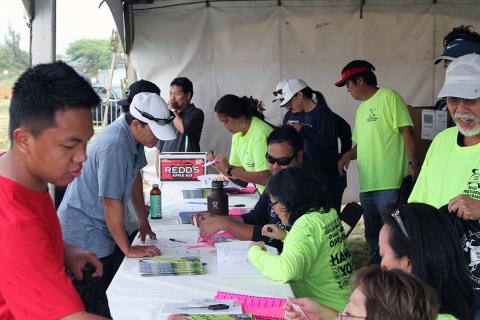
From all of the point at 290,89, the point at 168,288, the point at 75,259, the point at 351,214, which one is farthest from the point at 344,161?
the point at 75,259

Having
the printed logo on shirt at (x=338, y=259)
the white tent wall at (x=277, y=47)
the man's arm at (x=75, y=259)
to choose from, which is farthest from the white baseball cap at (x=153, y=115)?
the white tent wall at (x=277, y=47)

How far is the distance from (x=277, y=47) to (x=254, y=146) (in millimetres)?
3075

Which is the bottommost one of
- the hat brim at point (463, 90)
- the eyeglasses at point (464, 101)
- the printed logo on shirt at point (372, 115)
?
the eyeglasses at point (464, 101)

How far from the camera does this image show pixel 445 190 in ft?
7.71

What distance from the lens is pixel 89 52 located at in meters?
33.3

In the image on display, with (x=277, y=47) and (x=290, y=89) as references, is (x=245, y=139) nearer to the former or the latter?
(x=290, y=89)

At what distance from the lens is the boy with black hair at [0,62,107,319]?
3.84ft

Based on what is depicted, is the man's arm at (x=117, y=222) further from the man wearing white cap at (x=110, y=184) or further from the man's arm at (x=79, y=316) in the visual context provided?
the man's arm at (x=79, y=316)

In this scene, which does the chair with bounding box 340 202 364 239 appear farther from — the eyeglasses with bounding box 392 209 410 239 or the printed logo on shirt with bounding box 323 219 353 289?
the eyeglasses with bounding box 392 209 410 239

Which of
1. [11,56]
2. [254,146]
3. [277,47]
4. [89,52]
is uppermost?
[89,52]

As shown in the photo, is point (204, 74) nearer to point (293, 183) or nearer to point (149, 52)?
point (149, 52)

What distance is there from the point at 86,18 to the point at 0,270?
27622 mm

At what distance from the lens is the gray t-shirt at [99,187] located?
8.54 feet

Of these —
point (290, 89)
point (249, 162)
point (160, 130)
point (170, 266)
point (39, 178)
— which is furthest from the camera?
point (290, 89)
